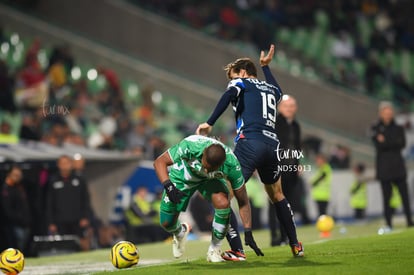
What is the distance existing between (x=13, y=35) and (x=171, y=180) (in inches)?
722

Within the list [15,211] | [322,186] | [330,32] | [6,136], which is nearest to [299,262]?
[15,211]

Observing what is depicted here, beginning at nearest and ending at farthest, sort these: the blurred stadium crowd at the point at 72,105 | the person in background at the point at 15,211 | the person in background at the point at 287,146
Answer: the person in background at the point at 287,146 → the person in background at the point at 15,211 → the blurred stadium crowd at the point at 72,105

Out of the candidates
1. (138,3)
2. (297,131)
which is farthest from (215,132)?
(297,131)

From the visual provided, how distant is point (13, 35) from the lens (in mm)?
27891

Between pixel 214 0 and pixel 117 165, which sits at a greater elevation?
pixel 214 0

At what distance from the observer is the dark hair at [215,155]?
9.81m

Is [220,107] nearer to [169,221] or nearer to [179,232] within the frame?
[169,221]

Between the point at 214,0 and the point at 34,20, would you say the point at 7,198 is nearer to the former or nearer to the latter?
the point at 34,20

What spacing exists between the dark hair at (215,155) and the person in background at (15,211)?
26.0ft

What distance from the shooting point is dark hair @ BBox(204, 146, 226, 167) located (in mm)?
9812

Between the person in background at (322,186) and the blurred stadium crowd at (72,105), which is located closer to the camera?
the person in background at (322,186)

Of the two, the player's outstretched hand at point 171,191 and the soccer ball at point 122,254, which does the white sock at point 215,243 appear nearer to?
the player's outstretched hand at point 171,191

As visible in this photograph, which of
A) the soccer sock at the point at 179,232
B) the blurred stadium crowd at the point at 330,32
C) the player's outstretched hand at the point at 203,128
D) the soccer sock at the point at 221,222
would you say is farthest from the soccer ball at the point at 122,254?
the blurred stadium crowd at the point at 330,32

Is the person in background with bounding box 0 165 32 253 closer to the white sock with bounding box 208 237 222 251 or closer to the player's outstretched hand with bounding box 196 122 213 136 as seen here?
the white sock with bounding box 208 237 222 251
